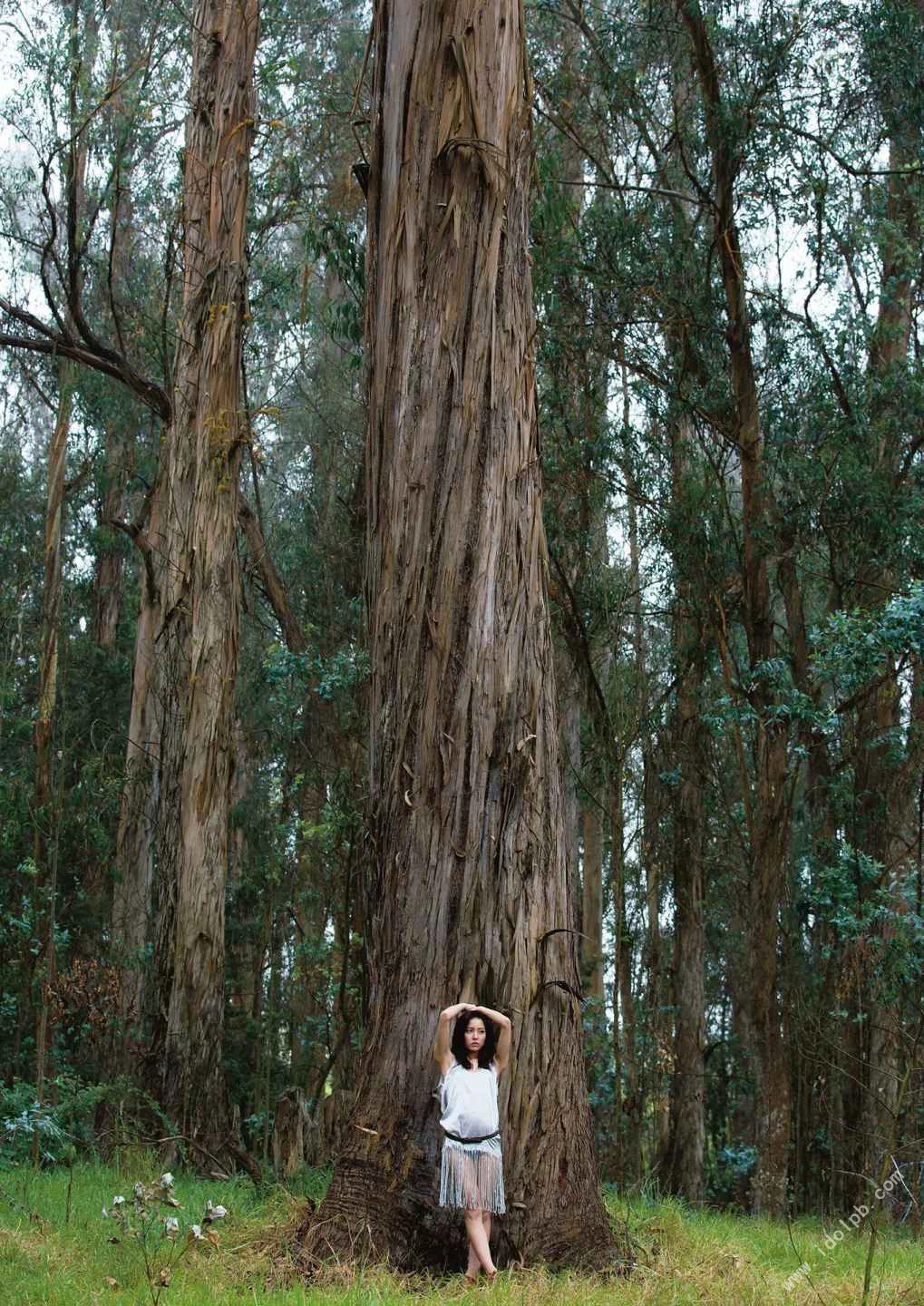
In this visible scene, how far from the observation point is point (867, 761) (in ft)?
45.5

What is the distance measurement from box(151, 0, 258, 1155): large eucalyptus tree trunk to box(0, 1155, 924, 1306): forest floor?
9.32ft

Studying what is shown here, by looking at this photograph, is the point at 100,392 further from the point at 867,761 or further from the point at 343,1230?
the point at 343,1230

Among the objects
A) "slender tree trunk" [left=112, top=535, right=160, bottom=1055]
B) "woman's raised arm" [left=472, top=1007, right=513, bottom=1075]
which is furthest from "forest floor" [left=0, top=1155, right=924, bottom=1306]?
"slender tree trunk" [left=112, top=535, right=160, bottom=1055]

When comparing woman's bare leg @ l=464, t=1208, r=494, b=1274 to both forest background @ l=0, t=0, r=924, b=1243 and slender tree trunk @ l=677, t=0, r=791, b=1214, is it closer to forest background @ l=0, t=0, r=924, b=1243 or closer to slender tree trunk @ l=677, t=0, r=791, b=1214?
forest background @ l=0, t=0, r=924, b=1243

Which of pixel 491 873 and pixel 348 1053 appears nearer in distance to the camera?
pixel 491 873

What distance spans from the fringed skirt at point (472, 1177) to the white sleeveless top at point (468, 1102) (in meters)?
0.05

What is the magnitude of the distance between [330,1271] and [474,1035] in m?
0.98

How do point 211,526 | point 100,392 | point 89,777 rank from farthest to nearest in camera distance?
1. point 100,392
2. point 89,777
3. point 211,526

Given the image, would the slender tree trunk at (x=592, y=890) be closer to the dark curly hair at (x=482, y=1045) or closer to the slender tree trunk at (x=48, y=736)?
the slender tree trunk at (x=48, y=736)

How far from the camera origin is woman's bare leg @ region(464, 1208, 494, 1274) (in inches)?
201

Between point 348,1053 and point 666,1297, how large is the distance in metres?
8.75

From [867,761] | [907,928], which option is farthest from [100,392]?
[907,928]

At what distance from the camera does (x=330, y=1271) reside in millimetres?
5059

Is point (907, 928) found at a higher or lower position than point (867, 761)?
lower
